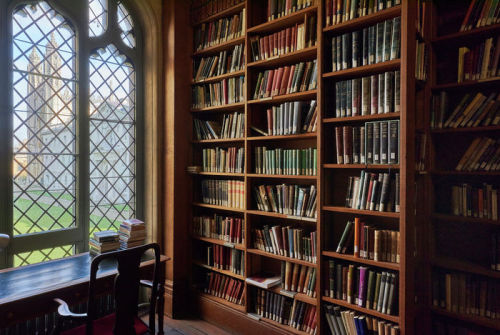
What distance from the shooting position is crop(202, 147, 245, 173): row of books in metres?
2.91

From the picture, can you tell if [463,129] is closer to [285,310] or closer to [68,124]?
[285,310]

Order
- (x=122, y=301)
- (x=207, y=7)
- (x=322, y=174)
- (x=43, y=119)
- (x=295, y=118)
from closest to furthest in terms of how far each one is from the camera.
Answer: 1. (x=122, y=301)
2. (x=322, y=174)
3. (x=295, y=118)
4. (x=43, y=119)
5. (x=207, y=7)

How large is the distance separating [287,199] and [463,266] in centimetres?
127

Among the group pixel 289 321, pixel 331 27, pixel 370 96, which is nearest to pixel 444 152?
pixel 370 96

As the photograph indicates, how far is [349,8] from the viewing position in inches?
87.6

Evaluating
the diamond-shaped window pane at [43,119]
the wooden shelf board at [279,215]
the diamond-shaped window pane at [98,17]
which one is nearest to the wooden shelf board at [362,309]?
the wooden shelf board at [279,215]

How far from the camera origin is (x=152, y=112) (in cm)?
334

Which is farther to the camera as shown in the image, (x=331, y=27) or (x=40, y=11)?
(x=40, y=11)

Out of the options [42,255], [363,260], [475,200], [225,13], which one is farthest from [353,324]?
[225,13]

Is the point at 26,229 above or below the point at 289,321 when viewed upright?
above

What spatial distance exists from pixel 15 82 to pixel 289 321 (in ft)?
9.51

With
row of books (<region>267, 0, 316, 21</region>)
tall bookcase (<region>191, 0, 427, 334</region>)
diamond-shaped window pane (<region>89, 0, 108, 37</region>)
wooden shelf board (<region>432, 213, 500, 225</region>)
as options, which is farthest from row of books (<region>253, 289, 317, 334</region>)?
diamond-shaped window pane (<region>89, 0, 108, 37</region>)

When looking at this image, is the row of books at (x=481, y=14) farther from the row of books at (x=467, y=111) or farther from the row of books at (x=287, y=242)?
the row of books at (x=287, y=242)

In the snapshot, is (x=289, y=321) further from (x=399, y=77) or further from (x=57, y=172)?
(x=57, y=172)
